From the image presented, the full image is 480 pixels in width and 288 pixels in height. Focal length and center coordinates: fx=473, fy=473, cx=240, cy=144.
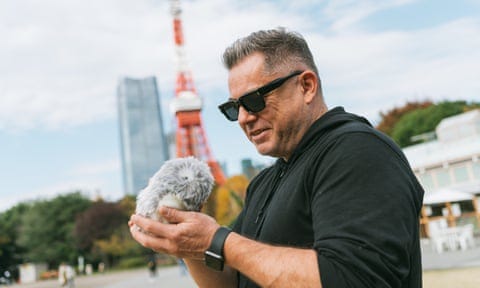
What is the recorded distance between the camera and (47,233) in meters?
56.3

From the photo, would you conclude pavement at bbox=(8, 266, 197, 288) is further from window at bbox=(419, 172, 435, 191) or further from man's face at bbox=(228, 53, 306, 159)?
window at bbox=(419, 172, 435, 191)

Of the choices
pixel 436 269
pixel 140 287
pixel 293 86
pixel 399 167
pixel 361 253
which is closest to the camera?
pixel 361 253

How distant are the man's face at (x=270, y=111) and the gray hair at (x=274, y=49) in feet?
0.09

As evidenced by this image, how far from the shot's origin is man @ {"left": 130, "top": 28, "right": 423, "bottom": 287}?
136 cm

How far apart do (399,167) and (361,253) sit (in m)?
0.31

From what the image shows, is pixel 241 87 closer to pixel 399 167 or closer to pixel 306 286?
pixel 399 167

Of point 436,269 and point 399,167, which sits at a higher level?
point 399,167

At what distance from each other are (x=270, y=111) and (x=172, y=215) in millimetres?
566

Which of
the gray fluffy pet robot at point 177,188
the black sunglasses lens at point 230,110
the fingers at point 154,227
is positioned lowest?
the fingers at point 154,227

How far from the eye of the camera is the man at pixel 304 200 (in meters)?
1.36

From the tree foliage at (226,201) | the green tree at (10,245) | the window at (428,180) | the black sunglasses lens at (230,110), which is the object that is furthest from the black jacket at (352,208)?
Answer: the green tree at (10,245)

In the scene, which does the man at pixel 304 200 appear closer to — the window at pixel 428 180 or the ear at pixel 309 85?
the ear at pixel 309 85

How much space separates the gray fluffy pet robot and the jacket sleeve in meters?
0.40

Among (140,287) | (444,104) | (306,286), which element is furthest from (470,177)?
(306,286)
